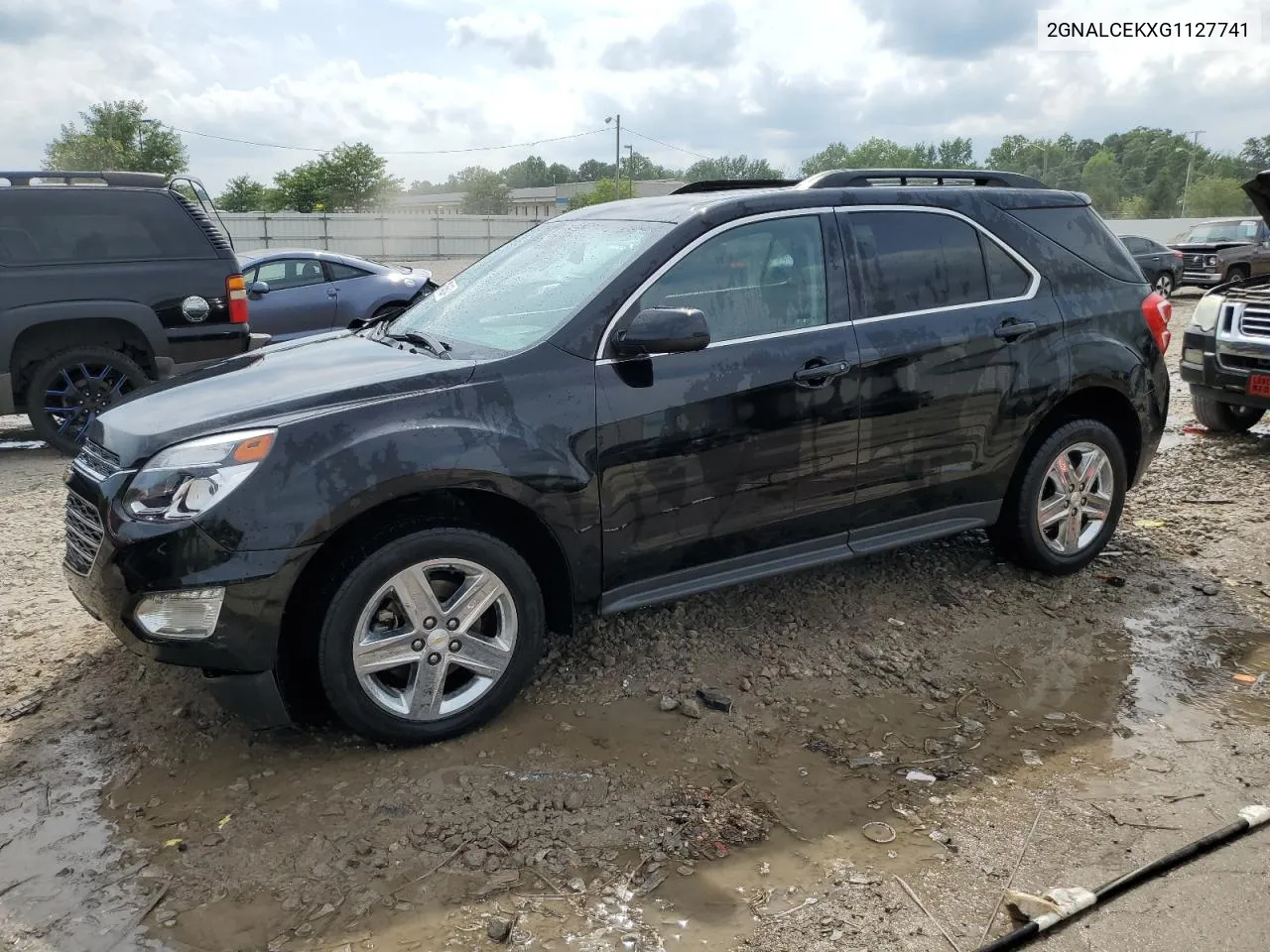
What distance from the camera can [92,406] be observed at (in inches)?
304

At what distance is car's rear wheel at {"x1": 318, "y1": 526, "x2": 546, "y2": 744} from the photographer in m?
3.16

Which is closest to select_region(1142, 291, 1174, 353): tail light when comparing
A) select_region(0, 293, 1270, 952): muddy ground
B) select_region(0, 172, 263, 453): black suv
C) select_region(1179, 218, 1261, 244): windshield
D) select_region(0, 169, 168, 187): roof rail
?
select_region(0, 293, 1270, 952): muddy ground

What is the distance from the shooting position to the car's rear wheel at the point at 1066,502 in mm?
4633

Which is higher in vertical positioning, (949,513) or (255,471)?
(255,471)

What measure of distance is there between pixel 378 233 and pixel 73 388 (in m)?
29.1

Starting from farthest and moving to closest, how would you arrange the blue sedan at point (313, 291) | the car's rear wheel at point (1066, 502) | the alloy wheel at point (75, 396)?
the blue sedan at point (313, 291) < the alloy wheel at point (75, 396) < the car's rear wheel at point (1066, 502)

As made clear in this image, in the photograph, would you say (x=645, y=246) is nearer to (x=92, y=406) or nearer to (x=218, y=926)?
(x=218, y=926)

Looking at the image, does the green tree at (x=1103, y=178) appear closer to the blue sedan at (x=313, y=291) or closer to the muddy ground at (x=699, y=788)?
the blue sedan at (x=313, y=291)

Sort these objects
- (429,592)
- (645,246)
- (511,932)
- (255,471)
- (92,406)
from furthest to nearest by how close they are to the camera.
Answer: (92,406)
(645,246)
(429,592)
(255,471)
(511,932)

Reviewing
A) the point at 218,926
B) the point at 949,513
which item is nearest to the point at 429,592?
the point at 218,926

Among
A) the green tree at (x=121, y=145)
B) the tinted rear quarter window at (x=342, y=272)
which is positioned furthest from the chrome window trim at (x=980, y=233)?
the green tree at (x=121, y=145)

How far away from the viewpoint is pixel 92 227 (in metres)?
7.64

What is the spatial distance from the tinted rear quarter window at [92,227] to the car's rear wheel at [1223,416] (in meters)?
8.02

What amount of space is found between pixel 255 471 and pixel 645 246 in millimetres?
1600
